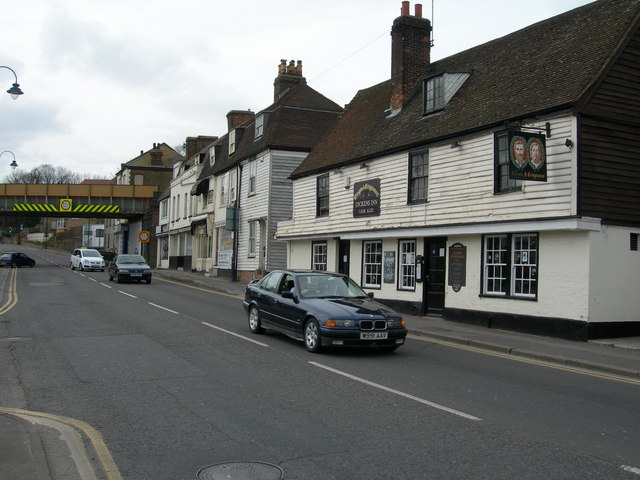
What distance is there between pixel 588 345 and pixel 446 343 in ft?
9.86

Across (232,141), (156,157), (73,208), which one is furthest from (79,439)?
(156,157)

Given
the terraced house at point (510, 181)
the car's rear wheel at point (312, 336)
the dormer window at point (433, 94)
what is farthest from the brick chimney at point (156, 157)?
the car's rear wheel at point (312, 336)

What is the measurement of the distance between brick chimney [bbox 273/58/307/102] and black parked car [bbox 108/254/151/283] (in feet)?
41.9

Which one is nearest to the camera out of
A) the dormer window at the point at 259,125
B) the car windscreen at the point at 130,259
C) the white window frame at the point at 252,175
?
the car windscreen at the point at 130,259

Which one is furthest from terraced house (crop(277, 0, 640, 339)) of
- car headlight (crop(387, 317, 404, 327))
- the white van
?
the white van

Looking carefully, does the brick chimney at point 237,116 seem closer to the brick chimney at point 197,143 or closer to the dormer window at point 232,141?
the dormer window at point 232,141

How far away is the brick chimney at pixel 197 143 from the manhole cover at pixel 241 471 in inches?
1778

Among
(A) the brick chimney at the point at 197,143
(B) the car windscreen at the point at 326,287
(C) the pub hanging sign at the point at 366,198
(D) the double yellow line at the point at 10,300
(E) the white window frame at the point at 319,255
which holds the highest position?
(A) the brick chimney at the point at 197,143

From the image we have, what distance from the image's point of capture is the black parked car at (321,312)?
1053 cm

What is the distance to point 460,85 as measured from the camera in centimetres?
1894

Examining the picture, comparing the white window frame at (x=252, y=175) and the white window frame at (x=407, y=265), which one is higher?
the white window frame at (x=252, y=175)

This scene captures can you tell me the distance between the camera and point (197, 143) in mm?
49719

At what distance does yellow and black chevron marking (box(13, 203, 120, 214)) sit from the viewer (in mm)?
51000

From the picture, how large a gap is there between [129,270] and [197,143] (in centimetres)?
2203
